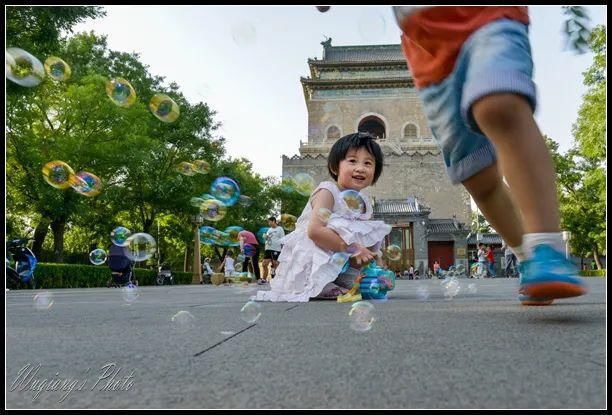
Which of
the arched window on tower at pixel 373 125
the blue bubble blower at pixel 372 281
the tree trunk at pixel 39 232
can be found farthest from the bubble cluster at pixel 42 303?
the arched window on tower at pixel 373 125

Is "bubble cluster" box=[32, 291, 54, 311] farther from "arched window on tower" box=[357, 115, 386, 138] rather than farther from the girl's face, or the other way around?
"arched window on tower" box=[357, 115, 386, 138]

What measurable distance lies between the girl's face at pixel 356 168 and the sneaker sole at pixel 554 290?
87.5 inches

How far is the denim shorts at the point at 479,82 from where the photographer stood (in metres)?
1.93

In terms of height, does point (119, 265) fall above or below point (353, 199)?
below

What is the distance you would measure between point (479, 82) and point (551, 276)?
0.67 meters

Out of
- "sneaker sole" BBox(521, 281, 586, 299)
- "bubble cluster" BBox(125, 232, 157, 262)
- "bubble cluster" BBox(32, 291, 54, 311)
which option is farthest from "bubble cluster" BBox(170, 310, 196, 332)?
"bubble cluster" BBox(125, 232, 157, 262)

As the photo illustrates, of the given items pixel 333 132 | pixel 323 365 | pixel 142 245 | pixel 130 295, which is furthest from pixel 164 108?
pixel 333 132

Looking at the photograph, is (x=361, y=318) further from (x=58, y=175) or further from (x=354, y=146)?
(x=58, y=175)

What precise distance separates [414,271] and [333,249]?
29.7m

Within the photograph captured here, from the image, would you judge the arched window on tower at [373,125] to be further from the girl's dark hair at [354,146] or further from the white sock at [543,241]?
the white sock at [543,241]

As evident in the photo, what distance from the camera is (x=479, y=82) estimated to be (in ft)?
6.42

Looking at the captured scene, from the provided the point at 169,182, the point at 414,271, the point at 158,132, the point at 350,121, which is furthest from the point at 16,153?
the point at 350,121

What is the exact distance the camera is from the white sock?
1.95 m

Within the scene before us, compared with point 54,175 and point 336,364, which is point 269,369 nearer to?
point 336,364
